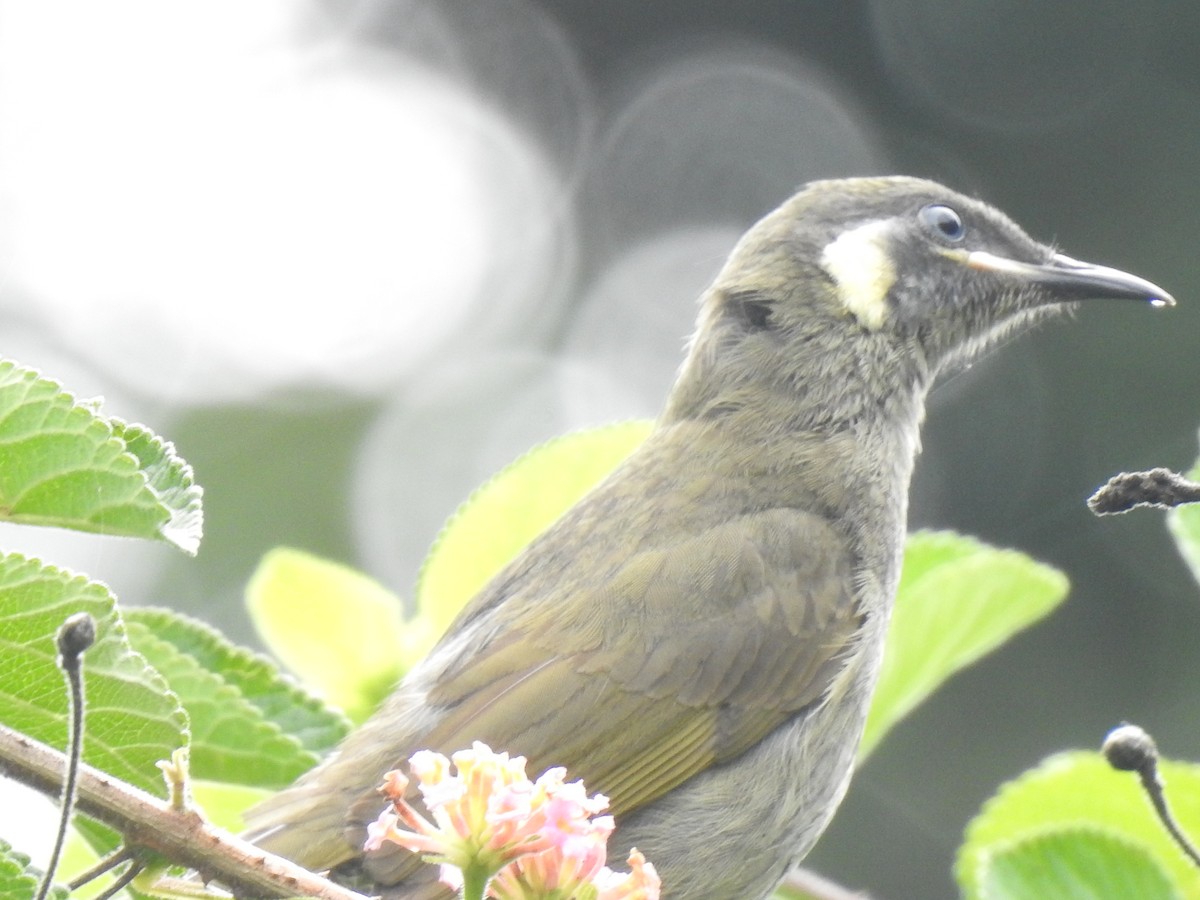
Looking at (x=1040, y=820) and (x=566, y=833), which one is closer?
(x=566, y=833)

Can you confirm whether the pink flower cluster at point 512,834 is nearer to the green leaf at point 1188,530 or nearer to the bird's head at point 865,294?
the green leaf at point 1188,530

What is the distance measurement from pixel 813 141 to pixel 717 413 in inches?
334

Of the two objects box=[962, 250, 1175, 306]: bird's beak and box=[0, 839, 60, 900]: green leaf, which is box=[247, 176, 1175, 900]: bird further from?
box=[0, 839, 60, 900]: green leaf

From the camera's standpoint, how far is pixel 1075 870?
2.14 metres

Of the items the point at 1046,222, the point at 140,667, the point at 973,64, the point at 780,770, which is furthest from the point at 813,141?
the point at 140,667

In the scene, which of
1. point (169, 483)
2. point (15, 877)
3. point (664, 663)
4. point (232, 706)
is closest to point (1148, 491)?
point (169, 483)

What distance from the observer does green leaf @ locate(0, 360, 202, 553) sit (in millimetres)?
1617

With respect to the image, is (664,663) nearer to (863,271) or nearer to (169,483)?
(863,271)

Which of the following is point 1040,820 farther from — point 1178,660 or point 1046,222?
point 1046,222

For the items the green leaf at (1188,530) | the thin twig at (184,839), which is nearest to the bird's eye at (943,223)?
the green leaf at (1188,530)

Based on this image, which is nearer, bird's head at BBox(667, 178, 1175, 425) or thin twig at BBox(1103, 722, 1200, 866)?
thin twig at BBox(1103, 722, 1200, 866)

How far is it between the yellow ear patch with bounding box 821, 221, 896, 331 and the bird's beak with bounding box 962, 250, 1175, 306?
275 mm

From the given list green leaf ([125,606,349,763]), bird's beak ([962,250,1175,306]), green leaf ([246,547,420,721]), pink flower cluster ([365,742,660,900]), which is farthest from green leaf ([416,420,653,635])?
bird's beak ([962,250,1175,306])

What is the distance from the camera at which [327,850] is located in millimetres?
2754
